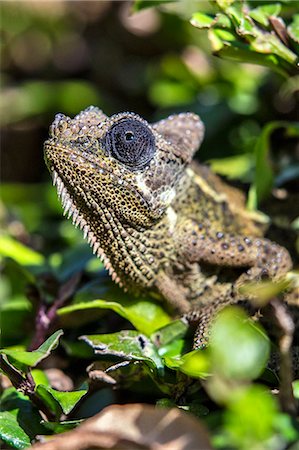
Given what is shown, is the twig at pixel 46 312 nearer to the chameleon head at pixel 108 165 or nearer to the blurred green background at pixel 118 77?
the chameleon head at pixel 108 165

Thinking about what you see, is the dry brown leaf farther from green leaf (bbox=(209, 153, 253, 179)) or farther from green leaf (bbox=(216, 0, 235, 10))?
green leaf (bbox=(209, 153, 253, 179))

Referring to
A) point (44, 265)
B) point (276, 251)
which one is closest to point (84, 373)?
point (44, 265)

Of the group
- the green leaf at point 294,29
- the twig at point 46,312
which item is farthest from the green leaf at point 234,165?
the twig at point 46,312

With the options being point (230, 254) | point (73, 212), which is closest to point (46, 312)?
point (73, 212)

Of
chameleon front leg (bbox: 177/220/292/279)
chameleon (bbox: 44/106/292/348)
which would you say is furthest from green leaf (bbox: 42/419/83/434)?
chameleon front leg (bbox: 177/220/292/279)

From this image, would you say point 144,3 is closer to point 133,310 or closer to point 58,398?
point 133,310

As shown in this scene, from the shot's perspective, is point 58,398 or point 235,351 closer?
point 235,351
